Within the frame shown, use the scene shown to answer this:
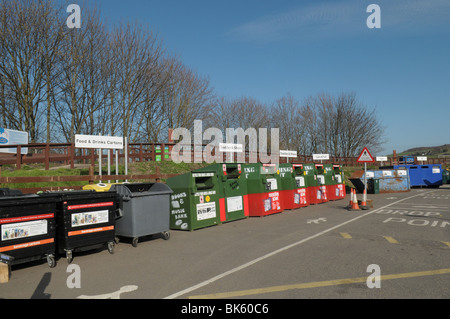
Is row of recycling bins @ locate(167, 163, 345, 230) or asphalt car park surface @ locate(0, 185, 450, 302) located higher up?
row of recycling bins @ locate(167, 163, 345, 230)

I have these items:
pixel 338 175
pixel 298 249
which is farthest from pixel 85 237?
pixel 338 175

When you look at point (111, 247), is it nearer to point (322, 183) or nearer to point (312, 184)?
point (312, 184)

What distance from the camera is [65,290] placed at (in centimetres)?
486

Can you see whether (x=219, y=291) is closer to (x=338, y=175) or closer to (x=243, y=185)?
(x=243, y=185)

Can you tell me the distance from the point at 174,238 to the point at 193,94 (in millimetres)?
31216

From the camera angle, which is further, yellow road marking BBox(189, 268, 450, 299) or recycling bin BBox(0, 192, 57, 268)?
recycling bin BBox(0, 192, 57, 268)

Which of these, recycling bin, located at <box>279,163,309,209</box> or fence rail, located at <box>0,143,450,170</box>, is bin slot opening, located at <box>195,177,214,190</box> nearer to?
recycling bin, located at <box>279,163,309,209</box>

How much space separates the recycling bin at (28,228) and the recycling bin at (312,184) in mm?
11560

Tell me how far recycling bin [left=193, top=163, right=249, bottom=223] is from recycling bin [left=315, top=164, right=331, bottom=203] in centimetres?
589

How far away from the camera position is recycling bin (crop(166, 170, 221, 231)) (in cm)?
984

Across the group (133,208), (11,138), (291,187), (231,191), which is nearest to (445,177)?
(291,187)

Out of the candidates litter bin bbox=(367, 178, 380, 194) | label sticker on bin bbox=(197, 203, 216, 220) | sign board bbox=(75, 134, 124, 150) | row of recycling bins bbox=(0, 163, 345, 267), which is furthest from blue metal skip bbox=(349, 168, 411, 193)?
sign board bbox=(75, 134, 124, 150)

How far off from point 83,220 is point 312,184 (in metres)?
11.6

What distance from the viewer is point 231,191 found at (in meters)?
11.5
